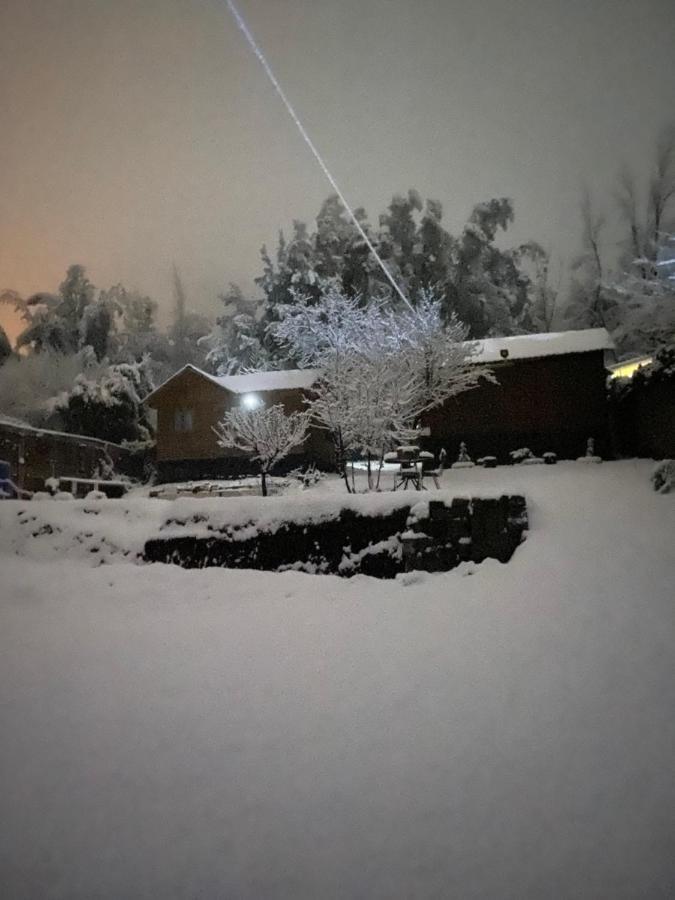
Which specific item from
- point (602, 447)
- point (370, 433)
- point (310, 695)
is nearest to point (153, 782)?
point (310, 695)

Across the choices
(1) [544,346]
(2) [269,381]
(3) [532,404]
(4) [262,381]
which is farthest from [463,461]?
(4) [262,381]

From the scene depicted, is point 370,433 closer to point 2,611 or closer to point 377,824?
point 2,611

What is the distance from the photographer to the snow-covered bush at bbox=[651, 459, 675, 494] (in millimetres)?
10422

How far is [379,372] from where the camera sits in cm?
1717

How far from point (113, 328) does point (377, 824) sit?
43612 millimetres

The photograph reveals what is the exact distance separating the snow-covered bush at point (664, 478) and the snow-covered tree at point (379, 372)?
6705 millimetres

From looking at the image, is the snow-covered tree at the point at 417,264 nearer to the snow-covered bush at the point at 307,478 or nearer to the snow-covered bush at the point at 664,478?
the snow-covered bush at the point at 307,478

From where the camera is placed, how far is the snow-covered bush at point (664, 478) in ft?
34.2

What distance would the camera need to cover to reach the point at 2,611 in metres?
5.61

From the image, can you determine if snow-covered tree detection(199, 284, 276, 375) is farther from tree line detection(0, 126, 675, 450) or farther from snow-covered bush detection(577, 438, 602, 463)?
snow-covered bush detection(577, 438, 602, 463)

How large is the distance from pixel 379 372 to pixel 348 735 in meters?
14.4

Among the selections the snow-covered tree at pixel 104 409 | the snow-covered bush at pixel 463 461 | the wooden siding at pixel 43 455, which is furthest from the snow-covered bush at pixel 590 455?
A: the snow-covered tree at pixel 104 409

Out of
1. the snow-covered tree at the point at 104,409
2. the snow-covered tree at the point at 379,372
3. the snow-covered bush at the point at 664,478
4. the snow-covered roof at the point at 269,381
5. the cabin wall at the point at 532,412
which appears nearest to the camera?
the snow-covered bush at the point at 664,478

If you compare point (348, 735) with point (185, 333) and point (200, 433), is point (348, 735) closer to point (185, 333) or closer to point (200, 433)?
point (200, 433)
